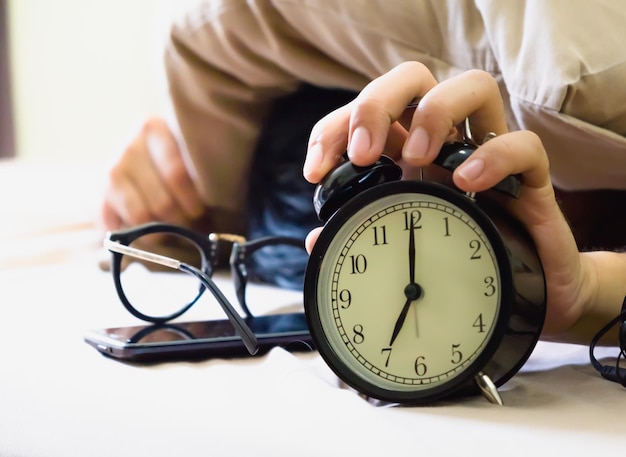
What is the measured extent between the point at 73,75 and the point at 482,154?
2.04m

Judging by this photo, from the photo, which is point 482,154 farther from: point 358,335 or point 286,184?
point 286,184

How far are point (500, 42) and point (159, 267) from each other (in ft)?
1.93

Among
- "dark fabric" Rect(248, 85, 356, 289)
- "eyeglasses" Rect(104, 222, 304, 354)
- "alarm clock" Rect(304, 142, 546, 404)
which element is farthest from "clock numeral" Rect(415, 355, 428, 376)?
"dark fabric" Rect(248, 85, 356, 289)

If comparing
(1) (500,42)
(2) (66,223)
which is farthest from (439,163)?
(2) (66,223)

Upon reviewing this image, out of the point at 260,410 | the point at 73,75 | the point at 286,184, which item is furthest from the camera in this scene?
the point at 73,75

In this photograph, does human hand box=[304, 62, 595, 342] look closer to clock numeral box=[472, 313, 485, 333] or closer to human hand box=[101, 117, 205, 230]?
clock numeral box=[472, 313, 485, 333]

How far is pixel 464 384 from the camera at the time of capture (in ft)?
1.43

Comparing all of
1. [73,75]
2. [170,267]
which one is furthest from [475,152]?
[73,75]

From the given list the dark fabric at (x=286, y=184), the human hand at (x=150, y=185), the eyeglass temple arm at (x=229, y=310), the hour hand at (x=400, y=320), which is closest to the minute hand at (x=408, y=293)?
the hour hand at (x=400, y=320)

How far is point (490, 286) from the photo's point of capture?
438 mm

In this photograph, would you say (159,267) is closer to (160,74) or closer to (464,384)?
(160,74)

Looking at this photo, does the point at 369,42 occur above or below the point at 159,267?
above

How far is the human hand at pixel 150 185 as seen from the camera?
0.99 meters

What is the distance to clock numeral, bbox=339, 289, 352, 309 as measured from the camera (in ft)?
1.47
